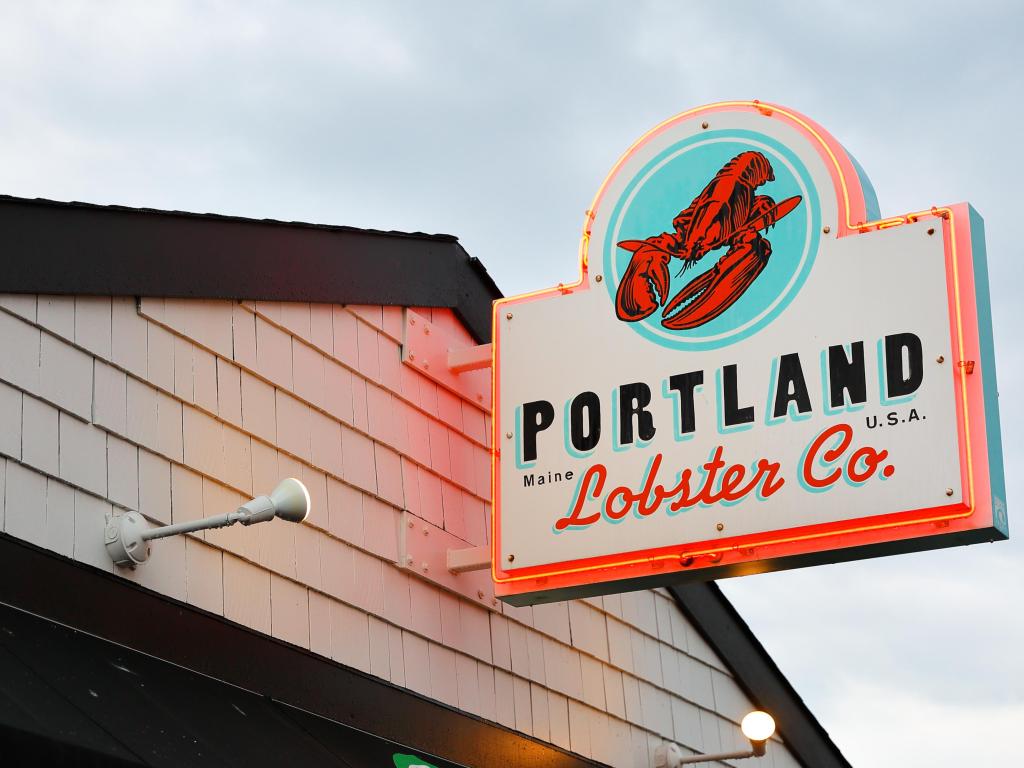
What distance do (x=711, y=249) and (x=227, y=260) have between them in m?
2.41

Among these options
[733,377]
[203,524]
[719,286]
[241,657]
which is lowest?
[241,657]

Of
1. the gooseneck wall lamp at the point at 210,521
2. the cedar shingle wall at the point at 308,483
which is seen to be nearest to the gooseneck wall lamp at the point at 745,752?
the cedar shingle wall at the point at 308,483

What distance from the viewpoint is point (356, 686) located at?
25.2 ft

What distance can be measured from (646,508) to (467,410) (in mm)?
2099

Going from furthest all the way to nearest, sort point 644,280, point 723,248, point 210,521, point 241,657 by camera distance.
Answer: point 644,280 → point 723,248 → point 241,657 → point 210,521

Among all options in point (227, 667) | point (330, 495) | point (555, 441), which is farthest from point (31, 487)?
point (555, 441)

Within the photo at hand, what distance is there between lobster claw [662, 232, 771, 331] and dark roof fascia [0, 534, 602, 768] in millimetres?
2348

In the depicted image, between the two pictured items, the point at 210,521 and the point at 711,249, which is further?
the point at 711,249

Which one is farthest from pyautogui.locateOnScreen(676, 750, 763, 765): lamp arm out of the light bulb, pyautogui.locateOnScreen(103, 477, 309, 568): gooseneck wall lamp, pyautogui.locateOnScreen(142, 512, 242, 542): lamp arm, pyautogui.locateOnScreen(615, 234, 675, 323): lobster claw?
pyautogui.locateOnScreen(142, 512, 242, 542): lamp arm

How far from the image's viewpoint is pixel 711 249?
8.05 metres

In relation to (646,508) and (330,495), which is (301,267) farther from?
(646,508)

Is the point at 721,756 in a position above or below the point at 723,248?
below

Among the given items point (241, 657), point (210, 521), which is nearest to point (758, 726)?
point (241, 657)

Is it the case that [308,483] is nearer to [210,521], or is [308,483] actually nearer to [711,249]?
[210,521]
